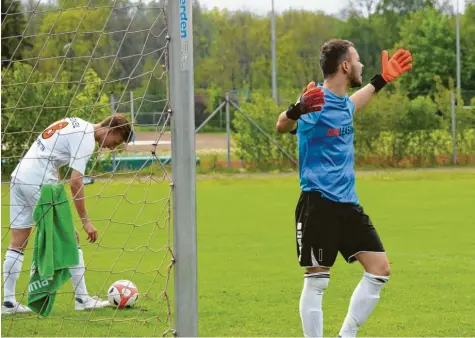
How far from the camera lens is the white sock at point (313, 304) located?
5.47 meters

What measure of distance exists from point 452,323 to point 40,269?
2766 mm

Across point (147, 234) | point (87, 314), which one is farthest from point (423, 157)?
point (87, 314)

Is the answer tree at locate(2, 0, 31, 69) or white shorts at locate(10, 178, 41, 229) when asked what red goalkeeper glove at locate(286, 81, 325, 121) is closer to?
white shorts at locate(10, 178, 41, 229)

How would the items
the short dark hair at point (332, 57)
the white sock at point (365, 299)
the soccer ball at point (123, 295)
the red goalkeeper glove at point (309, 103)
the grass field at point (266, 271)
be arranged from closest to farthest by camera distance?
the red goalkeeper glove at point (309, 103) < the white sock at point (365, 299) < the short dark hair at point (332, 57) < the grass field at point (266, 271) < the soccer ball at point (123, 295)

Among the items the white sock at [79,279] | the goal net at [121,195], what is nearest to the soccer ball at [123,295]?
the goal net at [121,195]

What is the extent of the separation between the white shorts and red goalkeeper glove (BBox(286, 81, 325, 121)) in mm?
2655

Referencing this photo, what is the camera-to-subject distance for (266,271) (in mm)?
9344

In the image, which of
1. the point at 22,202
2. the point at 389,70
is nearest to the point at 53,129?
Result: the point at 22,202

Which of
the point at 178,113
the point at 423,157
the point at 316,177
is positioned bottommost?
the point at 423,157

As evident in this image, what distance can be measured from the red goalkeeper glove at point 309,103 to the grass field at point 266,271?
1.04 meters

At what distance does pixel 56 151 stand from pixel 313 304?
2644 mm

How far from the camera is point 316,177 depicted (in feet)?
18.2

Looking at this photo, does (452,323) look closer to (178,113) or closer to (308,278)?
(308,278)

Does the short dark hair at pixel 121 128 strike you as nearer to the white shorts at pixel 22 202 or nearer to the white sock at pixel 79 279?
the white shorts at pixel 22 202
